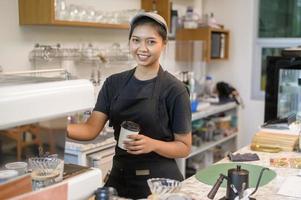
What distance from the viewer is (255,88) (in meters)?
4.64

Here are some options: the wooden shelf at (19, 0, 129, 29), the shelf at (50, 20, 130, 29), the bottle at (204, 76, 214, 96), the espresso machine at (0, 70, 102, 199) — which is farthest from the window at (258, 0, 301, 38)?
the espresso machine at (0, 70, 102, 199)

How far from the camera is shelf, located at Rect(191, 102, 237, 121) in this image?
368 centimetres

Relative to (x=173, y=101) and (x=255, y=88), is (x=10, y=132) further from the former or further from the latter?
(x=255, y=88)

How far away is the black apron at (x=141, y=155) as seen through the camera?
5.85ft

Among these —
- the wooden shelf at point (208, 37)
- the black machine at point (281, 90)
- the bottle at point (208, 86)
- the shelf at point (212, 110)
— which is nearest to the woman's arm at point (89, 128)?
the black machine at point (281, 90)

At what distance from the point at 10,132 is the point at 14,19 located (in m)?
1.95

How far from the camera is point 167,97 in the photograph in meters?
1.78

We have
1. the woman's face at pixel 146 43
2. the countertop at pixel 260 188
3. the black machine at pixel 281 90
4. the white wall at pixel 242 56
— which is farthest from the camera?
the white wall at pixel 242 56

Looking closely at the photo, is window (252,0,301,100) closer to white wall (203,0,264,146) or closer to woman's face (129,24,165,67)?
white wall (203,0,264,146)

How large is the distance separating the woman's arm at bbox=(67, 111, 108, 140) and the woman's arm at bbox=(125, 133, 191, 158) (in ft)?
0.88

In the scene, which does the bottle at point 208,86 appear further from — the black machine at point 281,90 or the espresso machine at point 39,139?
the espresso machine at point 39,139

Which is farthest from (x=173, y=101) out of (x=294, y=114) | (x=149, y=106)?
(x=294, y=114)

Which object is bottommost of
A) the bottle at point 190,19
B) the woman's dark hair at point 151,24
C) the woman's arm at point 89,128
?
the woman's arm at point 89,128

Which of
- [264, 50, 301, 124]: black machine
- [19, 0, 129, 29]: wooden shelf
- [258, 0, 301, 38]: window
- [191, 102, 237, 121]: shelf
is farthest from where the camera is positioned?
[258, 0, 301, 38]: window
